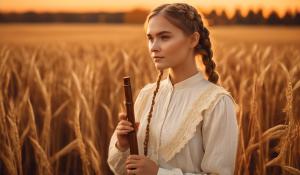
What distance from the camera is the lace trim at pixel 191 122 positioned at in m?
1.05

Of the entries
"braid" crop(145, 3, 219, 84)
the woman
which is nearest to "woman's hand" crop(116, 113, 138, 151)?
the woman

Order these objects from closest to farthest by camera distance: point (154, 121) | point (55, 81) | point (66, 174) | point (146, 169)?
point (146, 169) < point (154, 121) < point (66, 174) < point (55, 81)

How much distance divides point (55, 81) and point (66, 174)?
759 millimetres

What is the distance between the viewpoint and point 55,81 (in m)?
2.52

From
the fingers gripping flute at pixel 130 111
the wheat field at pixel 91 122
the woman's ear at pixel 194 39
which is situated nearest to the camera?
the fingers gripping flute at pixel 130 111

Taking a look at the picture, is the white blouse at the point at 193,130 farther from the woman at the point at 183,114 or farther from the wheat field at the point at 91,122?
the wheat field at the point at 91,122

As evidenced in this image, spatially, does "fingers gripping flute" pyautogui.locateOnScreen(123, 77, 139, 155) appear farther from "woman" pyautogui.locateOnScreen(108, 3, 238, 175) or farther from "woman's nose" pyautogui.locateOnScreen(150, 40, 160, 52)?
"woman's nose" pyautogui.locateOnScreen(150, 40, 160, 52)

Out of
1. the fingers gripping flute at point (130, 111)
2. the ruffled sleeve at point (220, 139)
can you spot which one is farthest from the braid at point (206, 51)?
the fingers gripping flute at point (130, 111)

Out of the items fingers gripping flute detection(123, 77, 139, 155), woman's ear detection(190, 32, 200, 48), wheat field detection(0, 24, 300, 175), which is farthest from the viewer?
wheat field detection(0, 24, 300, 175)

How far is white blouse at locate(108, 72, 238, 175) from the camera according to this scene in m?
1.04

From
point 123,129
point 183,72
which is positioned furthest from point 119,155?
point 183,72

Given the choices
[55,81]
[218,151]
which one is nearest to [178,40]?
[218,151]

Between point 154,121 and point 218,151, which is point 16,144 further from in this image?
point 218,151

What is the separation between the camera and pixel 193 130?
1.05 metres
